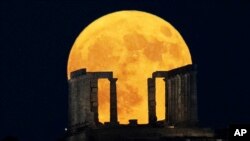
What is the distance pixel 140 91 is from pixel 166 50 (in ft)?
19.5

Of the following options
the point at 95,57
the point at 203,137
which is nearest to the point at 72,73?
the point at 95,57

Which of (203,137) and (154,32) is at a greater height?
(154,32)

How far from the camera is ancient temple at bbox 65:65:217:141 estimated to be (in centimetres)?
19000

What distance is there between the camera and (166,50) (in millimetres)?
197625

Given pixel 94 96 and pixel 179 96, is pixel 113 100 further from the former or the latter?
pixel 179 96

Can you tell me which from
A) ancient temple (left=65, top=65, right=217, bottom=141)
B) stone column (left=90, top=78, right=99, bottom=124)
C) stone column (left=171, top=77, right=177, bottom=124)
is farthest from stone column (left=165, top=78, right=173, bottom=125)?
stone column (left=90, top=78, right=99, bottom=124)

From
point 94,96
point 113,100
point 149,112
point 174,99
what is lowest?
point 149,112

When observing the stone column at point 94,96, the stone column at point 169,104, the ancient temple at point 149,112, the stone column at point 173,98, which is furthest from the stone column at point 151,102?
the stone column at point 94,96

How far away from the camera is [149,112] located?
642ft

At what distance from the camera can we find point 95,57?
643 ft

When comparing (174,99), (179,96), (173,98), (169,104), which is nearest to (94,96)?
(169,104)

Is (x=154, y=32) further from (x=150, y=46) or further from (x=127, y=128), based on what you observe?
(x=127, y=128)

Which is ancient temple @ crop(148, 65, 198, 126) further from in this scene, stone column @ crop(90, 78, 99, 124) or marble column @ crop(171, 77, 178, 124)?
stone column @ crop(90, 78, 99, 124)

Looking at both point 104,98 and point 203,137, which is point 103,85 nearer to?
point 104,98
